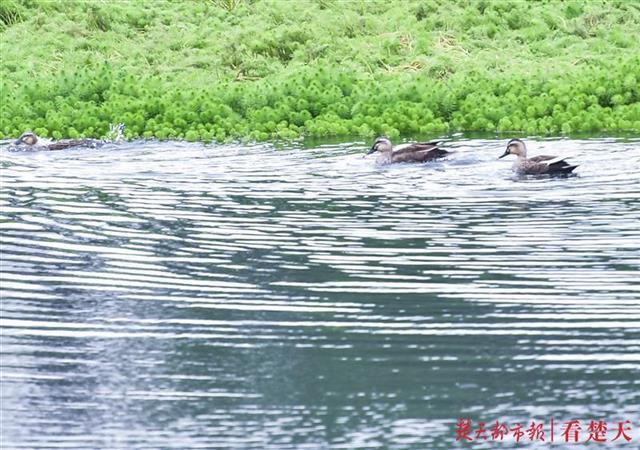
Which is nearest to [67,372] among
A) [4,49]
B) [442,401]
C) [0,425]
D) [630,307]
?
[0,425]

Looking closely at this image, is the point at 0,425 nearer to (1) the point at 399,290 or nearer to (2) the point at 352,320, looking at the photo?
(2) the point at 352,320

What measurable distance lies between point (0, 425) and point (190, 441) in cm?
111

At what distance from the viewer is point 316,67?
23188 millimetres

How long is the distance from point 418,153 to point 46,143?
15.7 feet

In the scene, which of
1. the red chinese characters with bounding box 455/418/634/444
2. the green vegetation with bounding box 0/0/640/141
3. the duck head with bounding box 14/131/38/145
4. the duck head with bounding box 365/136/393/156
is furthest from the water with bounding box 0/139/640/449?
the green vegetation with bounding box 0/0/640/141

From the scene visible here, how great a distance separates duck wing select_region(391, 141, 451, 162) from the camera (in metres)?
17.0

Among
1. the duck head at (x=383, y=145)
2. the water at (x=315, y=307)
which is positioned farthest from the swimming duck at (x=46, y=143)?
the duck head at (x=383, y=145)

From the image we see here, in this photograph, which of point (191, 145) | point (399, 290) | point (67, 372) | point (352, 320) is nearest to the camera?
point (67, 372)

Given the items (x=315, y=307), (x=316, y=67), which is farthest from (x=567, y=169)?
(x=316, y=67)

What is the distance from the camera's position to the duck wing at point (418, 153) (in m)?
17.0

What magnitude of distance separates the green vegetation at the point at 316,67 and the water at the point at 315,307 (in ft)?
12.9

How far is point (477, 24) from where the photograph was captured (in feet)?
82.0

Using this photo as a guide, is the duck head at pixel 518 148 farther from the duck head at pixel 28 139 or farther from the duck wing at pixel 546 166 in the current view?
the duck head at pixel 28 139

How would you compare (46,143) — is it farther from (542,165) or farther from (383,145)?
(542,165)
